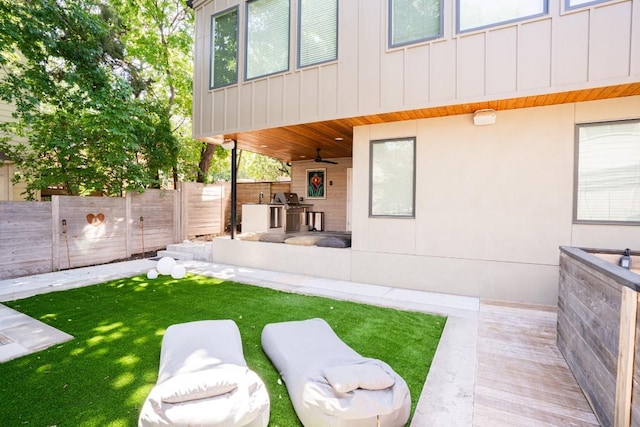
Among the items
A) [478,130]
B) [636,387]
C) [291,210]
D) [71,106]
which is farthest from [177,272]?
[636,387]

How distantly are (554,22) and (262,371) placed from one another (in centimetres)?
563

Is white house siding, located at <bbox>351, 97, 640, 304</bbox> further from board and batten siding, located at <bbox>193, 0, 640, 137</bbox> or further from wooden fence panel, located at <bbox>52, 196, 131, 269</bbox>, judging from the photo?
wooden fence panel, located at <bbox>52, 196, 131, 269</bbox>

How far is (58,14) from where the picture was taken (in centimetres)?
692

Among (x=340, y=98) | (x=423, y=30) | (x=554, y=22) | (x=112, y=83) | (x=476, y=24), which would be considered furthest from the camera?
(x=112, y=83)

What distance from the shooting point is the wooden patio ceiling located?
447 cm

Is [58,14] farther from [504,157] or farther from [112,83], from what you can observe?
[504,157]

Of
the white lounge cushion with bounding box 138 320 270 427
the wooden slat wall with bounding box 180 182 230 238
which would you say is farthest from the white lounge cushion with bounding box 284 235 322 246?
the white lounge cushion with bounding box 138 320 270 427

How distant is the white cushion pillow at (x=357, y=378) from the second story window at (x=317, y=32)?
5416 mm

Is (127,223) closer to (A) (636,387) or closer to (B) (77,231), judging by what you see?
(B) (77,231)

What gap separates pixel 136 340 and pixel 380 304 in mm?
3221

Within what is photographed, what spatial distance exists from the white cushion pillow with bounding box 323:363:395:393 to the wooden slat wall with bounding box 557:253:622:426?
1.46 m

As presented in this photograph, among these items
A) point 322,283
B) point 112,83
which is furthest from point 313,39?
point 112,83

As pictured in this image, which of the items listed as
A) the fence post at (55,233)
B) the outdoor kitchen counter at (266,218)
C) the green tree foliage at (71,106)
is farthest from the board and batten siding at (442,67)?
the fence post at (55,233)

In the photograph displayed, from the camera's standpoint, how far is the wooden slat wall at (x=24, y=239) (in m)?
6.14
